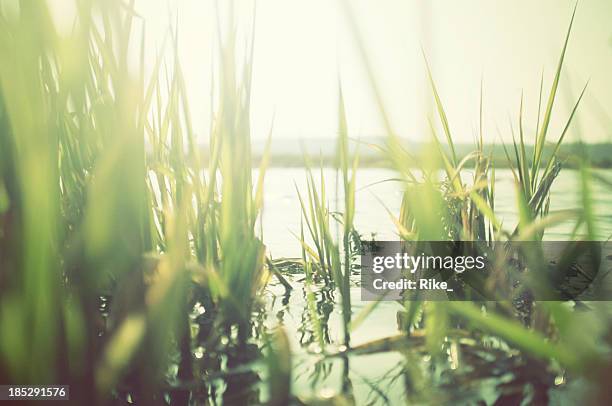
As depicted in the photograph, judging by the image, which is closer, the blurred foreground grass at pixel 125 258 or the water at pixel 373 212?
the blurred foreground grass at pixel 125 258

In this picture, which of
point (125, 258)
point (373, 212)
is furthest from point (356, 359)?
point (373, 212)

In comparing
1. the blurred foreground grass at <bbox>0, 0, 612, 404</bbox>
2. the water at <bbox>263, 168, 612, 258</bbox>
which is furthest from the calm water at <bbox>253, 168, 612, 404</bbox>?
the water at <bbox>263, 168, 612, 258</bbox>

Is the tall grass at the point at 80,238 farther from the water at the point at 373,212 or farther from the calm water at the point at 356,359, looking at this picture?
the water at the point at 373,212

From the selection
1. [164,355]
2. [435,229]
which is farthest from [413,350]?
[164,355]

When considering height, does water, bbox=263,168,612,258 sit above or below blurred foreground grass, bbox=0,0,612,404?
below

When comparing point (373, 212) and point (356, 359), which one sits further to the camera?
point (373, 212)

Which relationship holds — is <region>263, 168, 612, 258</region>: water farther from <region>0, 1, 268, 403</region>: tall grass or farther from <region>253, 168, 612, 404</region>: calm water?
<region>0, 1, 268, 403</region>: tall grass

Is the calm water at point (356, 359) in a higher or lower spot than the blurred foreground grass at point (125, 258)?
lower

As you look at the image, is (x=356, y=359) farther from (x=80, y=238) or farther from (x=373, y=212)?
(x=373, y=212)

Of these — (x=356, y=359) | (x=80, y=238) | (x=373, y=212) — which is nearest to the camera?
(x=80, y=238)

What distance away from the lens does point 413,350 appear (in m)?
0.42

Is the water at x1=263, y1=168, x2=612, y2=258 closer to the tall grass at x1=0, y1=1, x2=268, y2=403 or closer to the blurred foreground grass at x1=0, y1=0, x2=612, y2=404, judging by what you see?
the blurred foreground grass at x1=0, y1=0, x2=612, y2=404

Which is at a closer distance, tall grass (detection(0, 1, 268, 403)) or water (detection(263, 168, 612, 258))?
tall grass (detection(0, 1, 268, 403))

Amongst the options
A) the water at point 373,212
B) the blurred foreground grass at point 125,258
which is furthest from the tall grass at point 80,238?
the water at point 373,212
